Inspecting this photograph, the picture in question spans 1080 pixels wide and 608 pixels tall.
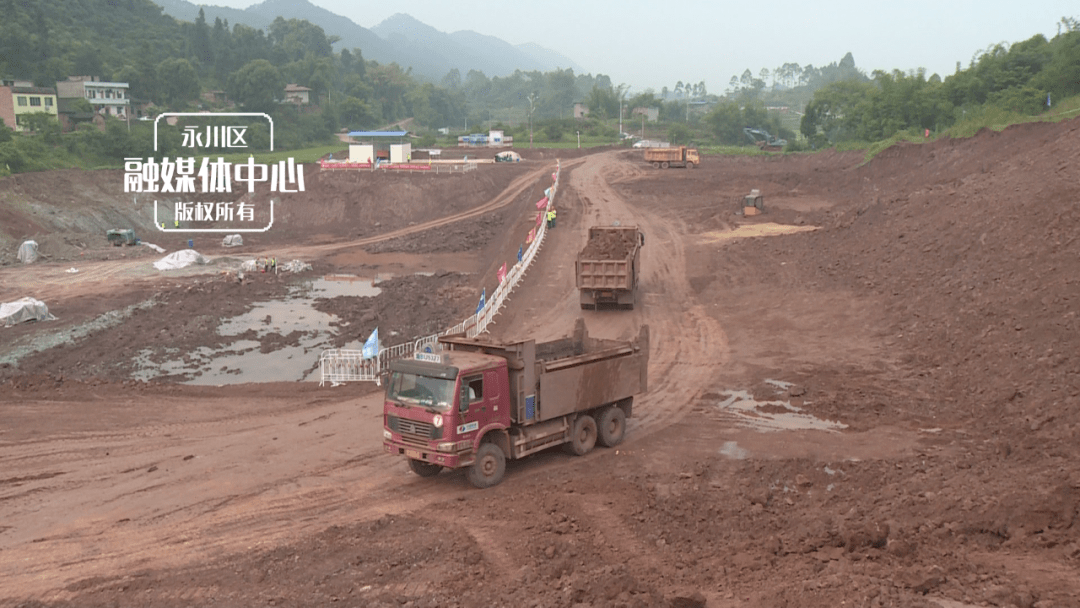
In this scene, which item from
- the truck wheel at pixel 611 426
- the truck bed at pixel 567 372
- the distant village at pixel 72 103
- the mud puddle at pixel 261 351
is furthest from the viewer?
the distant village at pixel 72 103

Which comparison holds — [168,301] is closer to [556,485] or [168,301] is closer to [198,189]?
[556,485]

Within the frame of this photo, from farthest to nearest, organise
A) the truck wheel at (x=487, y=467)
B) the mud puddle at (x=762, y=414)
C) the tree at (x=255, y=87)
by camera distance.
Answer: the tree at (x=255, y=87), the mud puddle at (x=762, y=414), the truck wheel at (x=487, y=467)

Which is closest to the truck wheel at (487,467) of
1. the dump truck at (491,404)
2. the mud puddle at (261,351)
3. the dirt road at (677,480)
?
the dump truck at (491,404)

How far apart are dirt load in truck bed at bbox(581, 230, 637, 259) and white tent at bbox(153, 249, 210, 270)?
896 inches

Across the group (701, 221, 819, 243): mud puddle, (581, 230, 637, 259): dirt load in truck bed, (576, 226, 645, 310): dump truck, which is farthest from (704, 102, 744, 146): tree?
(576, 226, 645, 310): dump truck

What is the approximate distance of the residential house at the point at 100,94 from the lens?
94062 mm

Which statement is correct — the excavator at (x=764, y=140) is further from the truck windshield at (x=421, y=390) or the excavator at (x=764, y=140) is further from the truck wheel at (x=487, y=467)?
the truck windshield at (x=421, y=390)

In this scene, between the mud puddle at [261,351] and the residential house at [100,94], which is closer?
the mud puddle at [261,351]

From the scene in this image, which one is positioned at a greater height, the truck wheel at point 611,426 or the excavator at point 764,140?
the excavator at point 764,140

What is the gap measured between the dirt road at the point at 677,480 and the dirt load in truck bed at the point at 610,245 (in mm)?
2072

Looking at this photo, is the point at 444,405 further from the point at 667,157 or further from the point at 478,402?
the point at 667,157

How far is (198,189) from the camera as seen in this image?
69250 millimetres

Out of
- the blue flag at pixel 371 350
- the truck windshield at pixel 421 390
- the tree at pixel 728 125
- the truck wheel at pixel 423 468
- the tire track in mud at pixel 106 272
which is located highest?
the tree at pixel 728 125

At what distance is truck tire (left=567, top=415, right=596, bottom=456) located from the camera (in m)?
16.0
